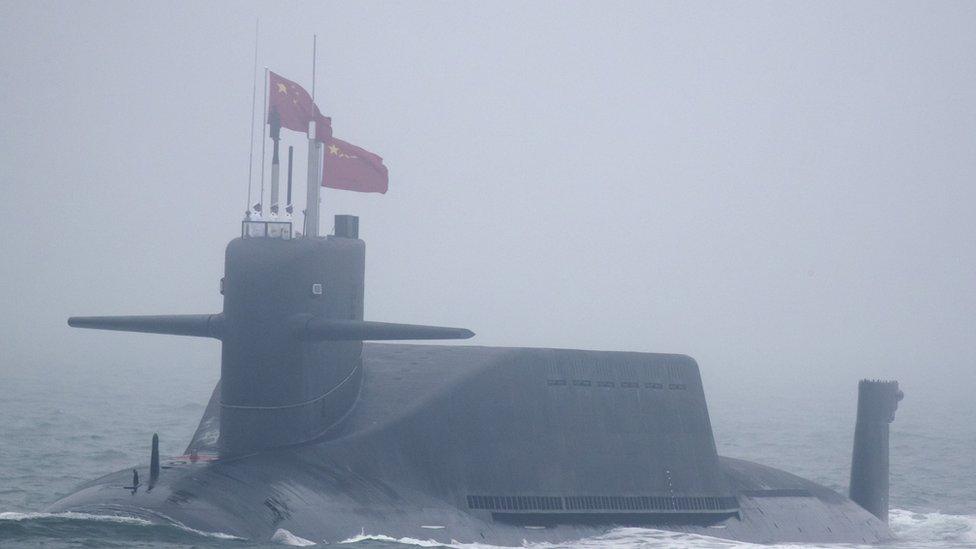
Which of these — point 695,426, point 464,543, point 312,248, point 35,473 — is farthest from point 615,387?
point 35,473

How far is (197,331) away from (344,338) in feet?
5.83

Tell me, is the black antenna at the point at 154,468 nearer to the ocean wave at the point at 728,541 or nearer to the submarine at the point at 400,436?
the submarine at the point at 400,436

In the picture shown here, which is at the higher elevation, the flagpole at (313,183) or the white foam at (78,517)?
the flagpole at (313,183)

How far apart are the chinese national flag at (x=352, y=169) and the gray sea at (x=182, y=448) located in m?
4.89

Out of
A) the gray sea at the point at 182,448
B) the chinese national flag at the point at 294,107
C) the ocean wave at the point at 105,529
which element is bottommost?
the gray sea at the point at 182,448

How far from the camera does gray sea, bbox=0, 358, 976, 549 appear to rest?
12.5m

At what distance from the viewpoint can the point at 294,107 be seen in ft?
52.0

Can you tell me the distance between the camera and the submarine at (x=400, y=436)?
45.3ft

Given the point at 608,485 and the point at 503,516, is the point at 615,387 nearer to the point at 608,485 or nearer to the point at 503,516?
the point at 608,485

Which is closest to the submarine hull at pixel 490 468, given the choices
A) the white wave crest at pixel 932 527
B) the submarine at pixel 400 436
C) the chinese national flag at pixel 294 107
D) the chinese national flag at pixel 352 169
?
the submarine at pixel 400 436

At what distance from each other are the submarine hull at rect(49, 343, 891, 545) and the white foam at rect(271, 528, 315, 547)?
0.07 metres

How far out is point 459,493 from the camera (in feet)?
51.4

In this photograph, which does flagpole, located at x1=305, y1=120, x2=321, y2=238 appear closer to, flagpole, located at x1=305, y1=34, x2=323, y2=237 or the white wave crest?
flagpole, located at x1=305, y1=34, x2=323, y2=237

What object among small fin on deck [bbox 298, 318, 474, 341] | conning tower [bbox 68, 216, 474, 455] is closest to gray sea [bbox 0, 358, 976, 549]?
conning tower [bbox 68, 216, 474, 455]
